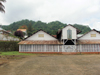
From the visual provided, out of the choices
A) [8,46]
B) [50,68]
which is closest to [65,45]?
[50,68]

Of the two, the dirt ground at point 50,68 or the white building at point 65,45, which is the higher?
the white building at point 65,45

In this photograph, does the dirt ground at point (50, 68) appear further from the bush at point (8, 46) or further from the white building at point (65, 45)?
the bush at point (8, 46)

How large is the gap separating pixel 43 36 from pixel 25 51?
6.07 meters

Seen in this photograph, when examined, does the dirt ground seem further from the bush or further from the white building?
the bush

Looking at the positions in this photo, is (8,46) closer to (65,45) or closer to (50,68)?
(65,45)

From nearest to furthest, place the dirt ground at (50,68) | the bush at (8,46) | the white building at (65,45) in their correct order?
1. the dirt ground at (50,68)
2. the white building at (65,45)
3. the bush at (8,46)

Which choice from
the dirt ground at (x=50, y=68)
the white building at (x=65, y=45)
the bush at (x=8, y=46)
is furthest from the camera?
the bush at (x=8, y=46)

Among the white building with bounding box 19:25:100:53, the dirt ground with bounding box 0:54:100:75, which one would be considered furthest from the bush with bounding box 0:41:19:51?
the dirt ground with bounding box 0:54:100:75

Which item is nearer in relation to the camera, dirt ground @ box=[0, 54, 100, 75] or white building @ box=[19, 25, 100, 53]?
dirt ground @ box=[0, 54, 100, 75]

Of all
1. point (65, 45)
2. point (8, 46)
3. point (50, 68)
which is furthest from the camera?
point (8, 46)

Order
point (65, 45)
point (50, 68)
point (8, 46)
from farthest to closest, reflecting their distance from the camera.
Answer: point (8, 46) → point (65, 45) → point (50, 68)

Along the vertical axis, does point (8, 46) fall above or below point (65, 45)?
below

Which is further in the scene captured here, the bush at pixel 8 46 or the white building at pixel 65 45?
the bush at pixel 8 46

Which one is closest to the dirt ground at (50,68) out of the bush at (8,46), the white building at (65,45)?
the white building at (65,45)
